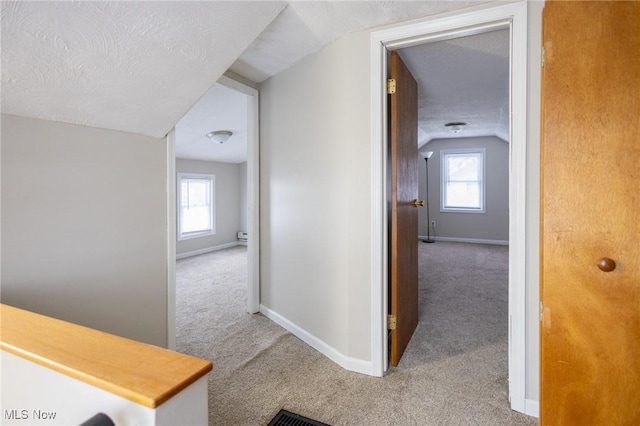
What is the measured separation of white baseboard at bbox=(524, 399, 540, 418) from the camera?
1576 millimetres

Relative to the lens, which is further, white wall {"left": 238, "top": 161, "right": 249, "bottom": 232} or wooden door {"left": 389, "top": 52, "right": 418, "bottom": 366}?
white wall {"left": 238, "top": 161, "right": 249, "bottom": 232}

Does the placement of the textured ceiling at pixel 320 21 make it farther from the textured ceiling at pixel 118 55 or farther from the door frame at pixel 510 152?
the textured ceiling at pixel 118 55

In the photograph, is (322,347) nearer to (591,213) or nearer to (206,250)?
(591,213)

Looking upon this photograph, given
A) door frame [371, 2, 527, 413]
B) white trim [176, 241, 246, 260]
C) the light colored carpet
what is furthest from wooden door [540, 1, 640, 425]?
white trim [176, 241, 246, 260]

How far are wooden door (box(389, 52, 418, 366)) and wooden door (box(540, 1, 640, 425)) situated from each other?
88 centimetres

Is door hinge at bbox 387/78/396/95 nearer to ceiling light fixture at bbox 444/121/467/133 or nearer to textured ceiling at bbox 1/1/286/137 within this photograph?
textured ceiling at bbox 1/1/286/137

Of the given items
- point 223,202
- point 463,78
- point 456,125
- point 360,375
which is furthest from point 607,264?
point 223,202

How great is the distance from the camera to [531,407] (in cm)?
159

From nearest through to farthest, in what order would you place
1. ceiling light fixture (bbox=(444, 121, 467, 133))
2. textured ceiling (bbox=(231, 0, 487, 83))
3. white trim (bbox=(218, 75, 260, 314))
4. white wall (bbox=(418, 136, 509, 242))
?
textured ceiling (bbox=(231, 0, 487, 83)) < white trim (bbox=(218, 75, 260, 314)) < ceiling light fixture (bbox=(444, 121, 467, 133)) < white wall (bbox=(418, 136, 509, 242))

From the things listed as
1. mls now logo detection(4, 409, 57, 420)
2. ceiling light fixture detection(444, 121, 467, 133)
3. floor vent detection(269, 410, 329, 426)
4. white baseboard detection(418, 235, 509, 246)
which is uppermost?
ceiling light fixture detection(444, 121, 467, 133)

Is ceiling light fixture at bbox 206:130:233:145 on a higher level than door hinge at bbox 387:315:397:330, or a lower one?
higher

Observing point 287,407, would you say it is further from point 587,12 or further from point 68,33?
point 587,12

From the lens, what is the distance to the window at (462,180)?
22.3 feet

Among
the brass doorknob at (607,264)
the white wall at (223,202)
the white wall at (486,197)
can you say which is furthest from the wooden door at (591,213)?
the white wall at (486,197)
